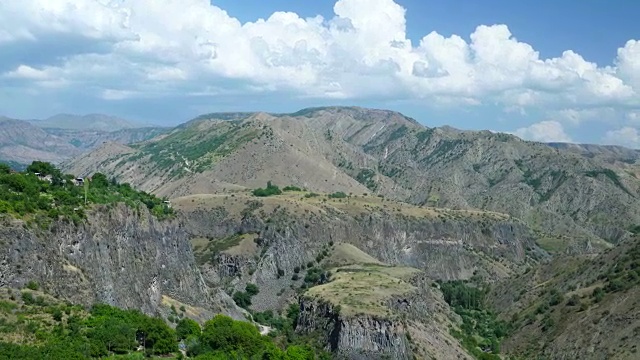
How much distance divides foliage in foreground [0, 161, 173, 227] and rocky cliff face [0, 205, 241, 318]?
1680 millimetres

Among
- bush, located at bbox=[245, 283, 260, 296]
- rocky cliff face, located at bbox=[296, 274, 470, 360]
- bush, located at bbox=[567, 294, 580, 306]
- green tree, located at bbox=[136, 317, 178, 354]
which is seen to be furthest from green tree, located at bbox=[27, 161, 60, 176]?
bush, located at bbox=[567, 294, 580, 306]

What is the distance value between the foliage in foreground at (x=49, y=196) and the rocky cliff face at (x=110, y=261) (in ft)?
5.51

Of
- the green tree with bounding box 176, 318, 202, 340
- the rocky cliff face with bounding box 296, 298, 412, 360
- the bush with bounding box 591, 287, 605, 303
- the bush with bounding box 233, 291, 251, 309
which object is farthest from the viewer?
the bush with bounding box 233, 291, 251, 309

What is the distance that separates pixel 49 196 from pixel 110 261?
11363 millimetres

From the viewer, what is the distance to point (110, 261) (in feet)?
306

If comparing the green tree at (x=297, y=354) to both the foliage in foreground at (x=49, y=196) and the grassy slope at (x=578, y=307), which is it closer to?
the foliage in foreground at (x=49, y=196)

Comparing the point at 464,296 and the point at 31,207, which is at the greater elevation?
the point at 31,207

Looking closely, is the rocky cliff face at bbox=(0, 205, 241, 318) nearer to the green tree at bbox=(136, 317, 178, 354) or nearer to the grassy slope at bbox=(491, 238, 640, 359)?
the green tree at bbox=(136, 317, 178, 354)

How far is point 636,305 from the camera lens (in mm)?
118938

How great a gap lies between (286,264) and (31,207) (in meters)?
94.2

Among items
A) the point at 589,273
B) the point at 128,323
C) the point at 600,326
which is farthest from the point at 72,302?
the point at 589,273

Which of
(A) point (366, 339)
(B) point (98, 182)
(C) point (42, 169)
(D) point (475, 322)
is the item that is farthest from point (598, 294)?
(C) point (42, 169)

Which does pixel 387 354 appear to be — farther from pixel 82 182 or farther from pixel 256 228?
pixel 256 228

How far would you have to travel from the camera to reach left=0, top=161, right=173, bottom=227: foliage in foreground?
274 ft
